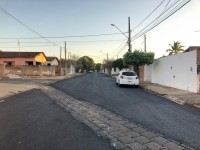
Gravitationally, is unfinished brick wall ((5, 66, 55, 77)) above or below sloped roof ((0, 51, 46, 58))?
below

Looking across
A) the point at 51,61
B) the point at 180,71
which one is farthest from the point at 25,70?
the point at 180,71

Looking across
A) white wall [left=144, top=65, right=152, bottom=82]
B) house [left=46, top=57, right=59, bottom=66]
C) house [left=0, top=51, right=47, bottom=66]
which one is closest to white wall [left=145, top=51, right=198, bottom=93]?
white wall [left=144, top=65, right=152, bottom=82]

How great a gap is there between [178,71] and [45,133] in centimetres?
1625

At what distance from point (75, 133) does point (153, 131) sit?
7.45 feet

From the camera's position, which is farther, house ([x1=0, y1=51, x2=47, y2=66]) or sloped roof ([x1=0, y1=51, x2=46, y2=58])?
sloped roof ([x1=0, y1=51, x2=46, y2=58])

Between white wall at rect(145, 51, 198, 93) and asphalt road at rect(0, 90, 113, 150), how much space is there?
11.3m

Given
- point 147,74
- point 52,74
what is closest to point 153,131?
point 147,74

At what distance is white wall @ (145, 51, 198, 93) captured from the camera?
1838 cm

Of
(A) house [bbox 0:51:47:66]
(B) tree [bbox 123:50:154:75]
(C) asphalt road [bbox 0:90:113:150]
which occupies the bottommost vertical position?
(C) asphalt road [bbox 0:90:113:150]

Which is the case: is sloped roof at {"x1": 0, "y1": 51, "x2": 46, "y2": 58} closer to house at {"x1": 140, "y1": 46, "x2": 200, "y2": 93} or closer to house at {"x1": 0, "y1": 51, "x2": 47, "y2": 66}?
house at {"x1": 0, "y1": 51, "x2": 47, "y2": 66}

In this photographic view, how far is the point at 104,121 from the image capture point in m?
9.05

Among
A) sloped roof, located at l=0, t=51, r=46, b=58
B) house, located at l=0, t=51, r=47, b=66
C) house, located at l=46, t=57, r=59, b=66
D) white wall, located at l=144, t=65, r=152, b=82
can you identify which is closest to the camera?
white wall, located at l=144, t=65, r=152, b=82

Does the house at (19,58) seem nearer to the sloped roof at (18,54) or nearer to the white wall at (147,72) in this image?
the sloped roof at (18,54)

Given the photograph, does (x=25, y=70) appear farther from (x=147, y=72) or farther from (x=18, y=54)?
(x=147, y=72)
